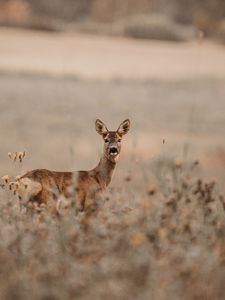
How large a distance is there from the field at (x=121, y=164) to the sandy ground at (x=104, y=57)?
7 cm

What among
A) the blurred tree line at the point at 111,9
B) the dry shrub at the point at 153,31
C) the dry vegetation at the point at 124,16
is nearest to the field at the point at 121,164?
the dry shrub at the point at 153,31

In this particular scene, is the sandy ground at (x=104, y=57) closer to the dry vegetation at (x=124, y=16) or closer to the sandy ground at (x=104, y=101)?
the sandy ground at (x=104, y=101)

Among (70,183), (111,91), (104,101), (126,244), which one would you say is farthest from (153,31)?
(126,244)

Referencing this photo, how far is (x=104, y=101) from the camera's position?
818 inches

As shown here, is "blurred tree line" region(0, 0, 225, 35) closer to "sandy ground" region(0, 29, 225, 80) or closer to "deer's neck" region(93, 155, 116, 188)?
"sandy ground" region(0, 29, 225, 80)

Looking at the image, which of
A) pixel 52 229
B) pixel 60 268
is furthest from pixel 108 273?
pixel 52 229

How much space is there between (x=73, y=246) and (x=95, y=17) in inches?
1643

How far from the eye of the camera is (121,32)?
3706cm

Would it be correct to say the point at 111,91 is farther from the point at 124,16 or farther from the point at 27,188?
the point at 124,16

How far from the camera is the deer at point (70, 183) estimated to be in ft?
21.8

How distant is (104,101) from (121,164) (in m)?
7.34

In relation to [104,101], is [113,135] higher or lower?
lower

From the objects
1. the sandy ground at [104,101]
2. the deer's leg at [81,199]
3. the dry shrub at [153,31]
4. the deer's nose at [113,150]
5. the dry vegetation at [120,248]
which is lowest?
the dry vegetation at [120,248]

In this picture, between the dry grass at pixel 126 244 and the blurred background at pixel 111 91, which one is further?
the blurred background at pixel 111 91
